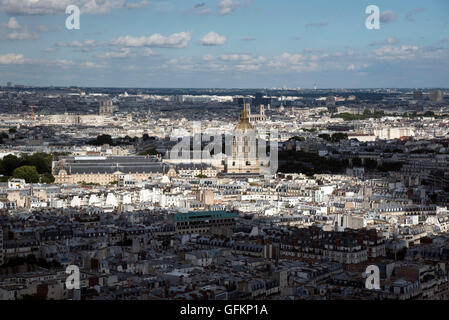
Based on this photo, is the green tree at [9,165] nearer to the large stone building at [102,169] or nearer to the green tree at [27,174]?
the large stone building at [102,169]

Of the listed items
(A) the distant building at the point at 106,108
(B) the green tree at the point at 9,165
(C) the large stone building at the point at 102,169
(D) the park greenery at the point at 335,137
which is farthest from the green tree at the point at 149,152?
(A) the distant building at the point at 106,108

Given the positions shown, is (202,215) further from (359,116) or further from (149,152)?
(359,116)

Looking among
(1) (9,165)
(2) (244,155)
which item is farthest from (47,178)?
(2) (244,155)

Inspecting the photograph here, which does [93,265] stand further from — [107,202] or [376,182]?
[376,182]

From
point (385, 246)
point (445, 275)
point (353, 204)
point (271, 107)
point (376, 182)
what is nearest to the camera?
point (445, 275)

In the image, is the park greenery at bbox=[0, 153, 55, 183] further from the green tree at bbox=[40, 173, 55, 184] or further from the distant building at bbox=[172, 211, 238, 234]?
the distant building at bbox=[172, 211, 238, 234]

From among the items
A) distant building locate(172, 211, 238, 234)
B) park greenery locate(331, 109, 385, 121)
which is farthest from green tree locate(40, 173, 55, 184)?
park greenery locate(331, 109, 385, 121)

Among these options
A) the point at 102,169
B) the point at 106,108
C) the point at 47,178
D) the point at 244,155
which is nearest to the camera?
the point at 47,178
